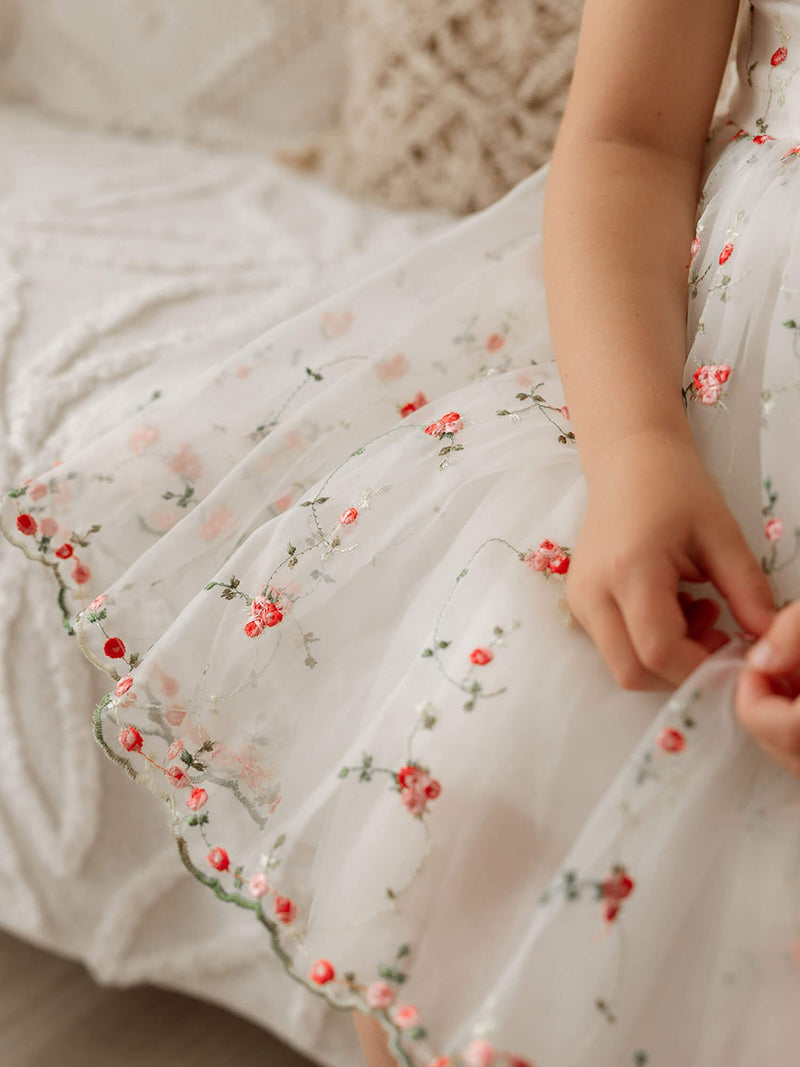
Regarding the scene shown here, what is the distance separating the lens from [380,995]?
40 centimetres

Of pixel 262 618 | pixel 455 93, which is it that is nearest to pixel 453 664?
pixel 262 618

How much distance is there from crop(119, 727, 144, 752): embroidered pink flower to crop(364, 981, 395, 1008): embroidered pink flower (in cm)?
18

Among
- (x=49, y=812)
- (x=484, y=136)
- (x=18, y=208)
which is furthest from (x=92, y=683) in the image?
(x=484, y=136)

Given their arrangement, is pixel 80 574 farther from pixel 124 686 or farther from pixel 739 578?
pixel 739 578

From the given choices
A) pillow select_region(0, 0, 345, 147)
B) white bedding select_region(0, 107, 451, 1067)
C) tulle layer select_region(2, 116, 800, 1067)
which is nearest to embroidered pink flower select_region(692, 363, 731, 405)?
tulle layer select_region(2, 116, 800, 1067)

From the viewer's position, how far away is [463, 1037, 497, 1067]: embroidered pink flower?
35 cm

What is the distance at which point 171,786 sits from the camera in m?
0.49

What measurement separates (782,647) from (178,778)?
30 cm

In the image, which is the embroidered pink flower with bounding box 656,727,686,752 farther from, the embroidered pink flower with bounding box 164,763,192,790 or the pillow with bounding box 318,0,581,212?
the pillow with bounding box 318,0,581,212

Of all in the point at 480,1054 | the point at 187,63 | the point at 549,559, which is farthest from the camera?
A: the point at 187,63

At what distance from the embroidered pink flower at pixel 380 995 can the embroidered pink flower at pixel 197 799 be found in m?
0.13

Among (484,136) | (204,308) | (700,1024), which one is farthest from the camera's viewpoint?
(484,136)

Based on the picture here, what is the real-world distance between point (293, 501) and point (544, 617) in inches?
7.9

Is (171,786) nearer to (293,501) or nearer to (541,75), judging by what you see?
(293,501)
